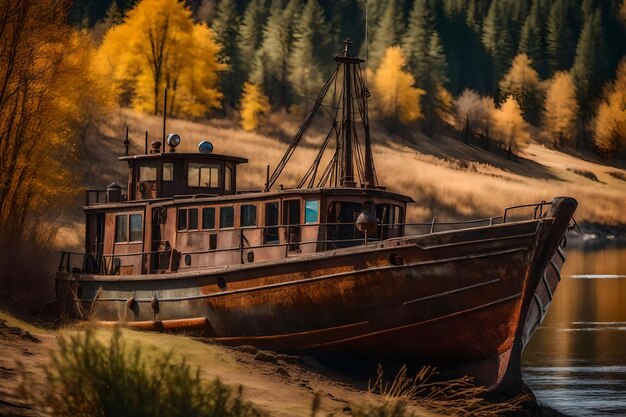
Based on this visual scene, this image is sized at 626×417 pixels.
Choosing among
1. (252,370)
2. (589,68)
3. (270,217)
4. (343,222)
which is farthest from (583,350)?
(589,68)

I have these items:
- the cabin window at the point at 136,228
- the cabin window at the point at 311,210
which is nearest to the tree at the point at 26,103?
the cabin window at the point at 136,228

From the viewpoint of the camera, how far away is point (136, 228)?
2242 centimetres

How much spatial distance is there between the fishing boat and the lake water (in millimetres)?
1861

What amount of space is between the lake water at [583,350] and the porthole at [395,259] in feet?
13.9

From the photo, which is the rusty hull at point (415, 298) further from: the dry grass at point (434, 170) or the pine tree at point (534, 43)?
the pine tree at point (534, 43)

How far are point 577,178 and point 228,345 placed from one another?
7596 centimetres

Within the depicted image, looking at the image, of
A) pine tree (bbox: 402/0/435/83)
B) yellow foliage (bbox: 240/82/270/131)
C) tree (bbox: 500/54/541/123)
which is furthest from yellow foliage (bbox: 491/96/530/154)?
yellow foliage (bbox: 240/82/270/131)

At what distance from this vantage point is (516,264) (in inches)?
680

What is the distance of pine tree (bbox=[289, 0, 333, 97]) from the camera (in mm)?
87312

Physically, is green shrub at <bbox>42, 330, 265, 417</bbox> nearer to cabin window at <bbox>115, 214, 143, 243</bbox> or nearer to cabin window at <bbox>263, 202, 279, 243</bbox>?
cabin window at <bbox>263, 202, 279, 243</bbox>

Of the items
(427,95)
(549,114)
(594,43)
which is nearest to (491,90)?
(594,43)

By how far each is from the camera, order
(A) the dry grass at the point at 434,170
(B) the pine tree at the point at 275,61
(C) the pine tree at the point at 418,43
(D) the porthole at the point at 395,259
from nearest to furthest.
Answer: (D) the porthole at the point at 395,259 → (A) the dry grass at the point at 434,170 → (B) the pine tree at the point at 275,61 → (C) the pine tree at the point at 418,43

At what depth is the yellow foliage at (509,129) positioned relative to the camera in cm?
9681

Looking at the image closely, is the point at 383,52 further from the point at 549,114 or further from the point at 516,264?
the point at 516,264
